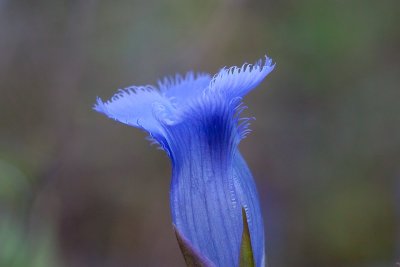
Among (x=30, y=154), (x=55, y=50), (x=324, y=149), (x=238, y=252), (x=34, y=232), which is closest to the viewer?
(x=238, y=252)

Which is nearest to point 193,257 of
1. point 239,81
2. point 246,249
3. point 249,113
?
point 246,249

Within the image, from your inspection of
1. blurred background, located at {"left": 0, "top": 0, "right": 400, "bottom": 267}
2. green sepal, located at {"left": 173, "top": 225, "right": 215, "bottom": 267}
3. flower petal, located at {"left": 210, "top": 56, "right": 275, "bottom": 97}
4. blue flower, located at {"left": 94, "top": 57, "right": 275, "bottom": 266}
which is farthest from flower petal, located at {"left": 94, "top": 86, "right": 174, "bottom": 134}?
blurred background, located at {"left": 0, "top": 0, "right": 400, "bottom": 267}

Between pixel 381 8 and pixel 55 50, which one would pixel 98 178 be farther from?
pixel 381 8

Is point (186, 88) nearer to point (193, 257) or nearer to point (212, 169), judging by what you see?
point (212, 169)

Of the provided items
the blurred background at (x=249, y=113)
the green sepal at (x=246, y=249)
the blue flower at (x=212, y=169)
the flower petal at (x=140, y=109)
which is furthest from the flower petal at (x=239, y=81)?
the blurred background at (x=249, y=113)

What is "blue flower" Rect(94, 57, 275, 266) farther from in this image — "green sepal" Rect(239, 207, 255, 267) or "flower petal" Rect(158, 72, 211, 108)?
"flower petal" Rect(158, 72, 211, 108)

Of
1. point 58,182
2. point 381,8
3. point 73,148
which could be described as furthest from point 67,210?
point 381,8
